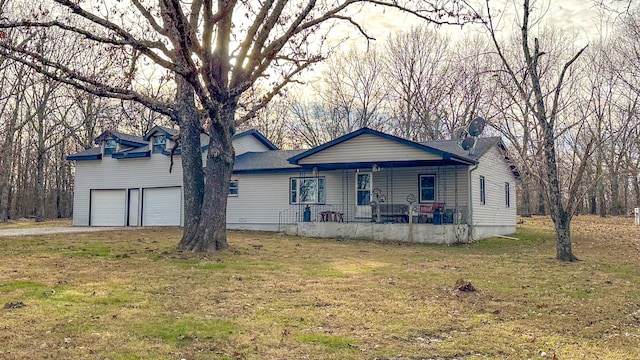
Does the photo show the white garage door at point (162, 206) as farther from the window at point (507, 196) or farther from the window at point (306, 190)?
the window at point (507, 196)

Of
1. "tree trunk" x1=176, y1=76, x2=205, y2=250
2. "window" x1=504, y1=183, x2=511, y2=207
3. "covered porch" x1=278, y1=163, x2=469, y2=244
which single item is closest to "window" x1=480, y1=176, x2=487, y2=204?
"covered porch" x1=278, y1=163, x2=469, y2=244

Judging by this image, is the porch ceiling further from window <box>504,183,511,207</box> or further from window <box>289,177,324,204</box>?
window <box>504,183,511,207</box>

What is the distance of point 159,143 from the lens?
25.0 m

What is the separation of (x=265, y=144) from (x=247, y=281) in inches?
778

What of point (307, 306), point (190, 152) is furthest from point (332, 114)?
point (307, 306)

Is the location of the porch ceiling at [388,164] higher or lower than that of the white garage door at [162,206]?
higher

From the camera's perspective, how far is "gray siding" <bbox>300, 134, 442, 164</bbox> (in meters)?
18.5

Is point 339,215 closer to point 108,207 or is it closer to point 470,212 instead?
point 470,212

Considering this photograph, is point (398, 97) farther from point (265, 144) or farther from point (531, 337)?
point (531, 337)

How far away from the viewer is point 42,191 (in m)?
32.9

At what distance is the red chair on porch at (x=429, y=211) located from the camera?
18.3m

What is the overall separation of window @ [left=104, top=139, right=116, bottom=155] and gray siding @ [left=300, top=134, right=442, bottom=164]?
38.2ft

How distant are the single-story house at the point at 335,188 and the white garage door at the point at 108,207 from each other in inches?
2.1

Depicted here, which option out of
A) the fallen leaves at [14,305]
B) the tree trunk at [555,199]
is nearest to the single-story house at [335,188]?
the tree trunk at [555,199]
